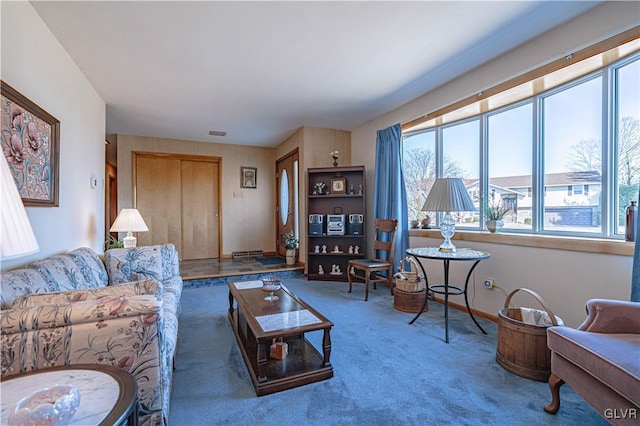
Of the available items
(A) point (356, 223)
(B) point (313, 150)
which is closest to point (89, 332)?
(A) point (356, 223)

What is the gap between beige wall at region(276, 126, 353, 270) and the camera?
487 centimetres

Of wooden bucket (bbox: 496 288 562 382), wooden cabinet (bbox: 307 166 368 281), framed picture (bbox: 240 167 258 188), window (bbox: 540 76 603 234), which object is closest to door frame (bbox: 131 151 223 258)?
framed picture (bbox: 240 167 258 188)

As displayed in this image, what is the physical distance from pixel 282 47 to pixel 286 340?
2.54 metres

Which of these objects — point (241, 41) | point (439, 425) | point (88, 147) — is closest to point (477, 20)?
point (241, 41)

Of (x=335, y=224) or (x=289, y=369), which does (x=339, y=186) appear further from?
(x=289, y=369)

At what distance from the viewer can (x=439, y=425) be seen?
58.4 inches

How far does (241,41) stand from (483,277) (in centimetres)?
323

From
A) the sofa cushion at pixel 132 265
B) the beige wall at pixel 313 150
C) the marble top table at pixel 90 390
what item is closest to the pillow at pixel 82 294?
the marble top table at pixel 90 390

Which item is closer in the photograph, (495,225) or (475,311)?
(495,225)

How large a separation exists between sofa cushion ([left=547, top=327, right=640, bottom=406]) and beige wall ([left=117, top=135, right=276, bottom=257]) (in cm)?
542

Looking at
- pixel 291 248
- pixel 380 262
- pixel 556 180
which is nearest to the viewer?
pixel 556 180

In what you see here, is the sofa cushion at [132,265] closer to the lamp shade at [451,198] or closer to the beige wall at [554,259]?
the lamp shade at [451,198]

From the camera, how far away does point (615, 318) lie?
4.84ft

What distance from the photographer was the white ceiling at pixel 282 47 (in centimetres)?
204
